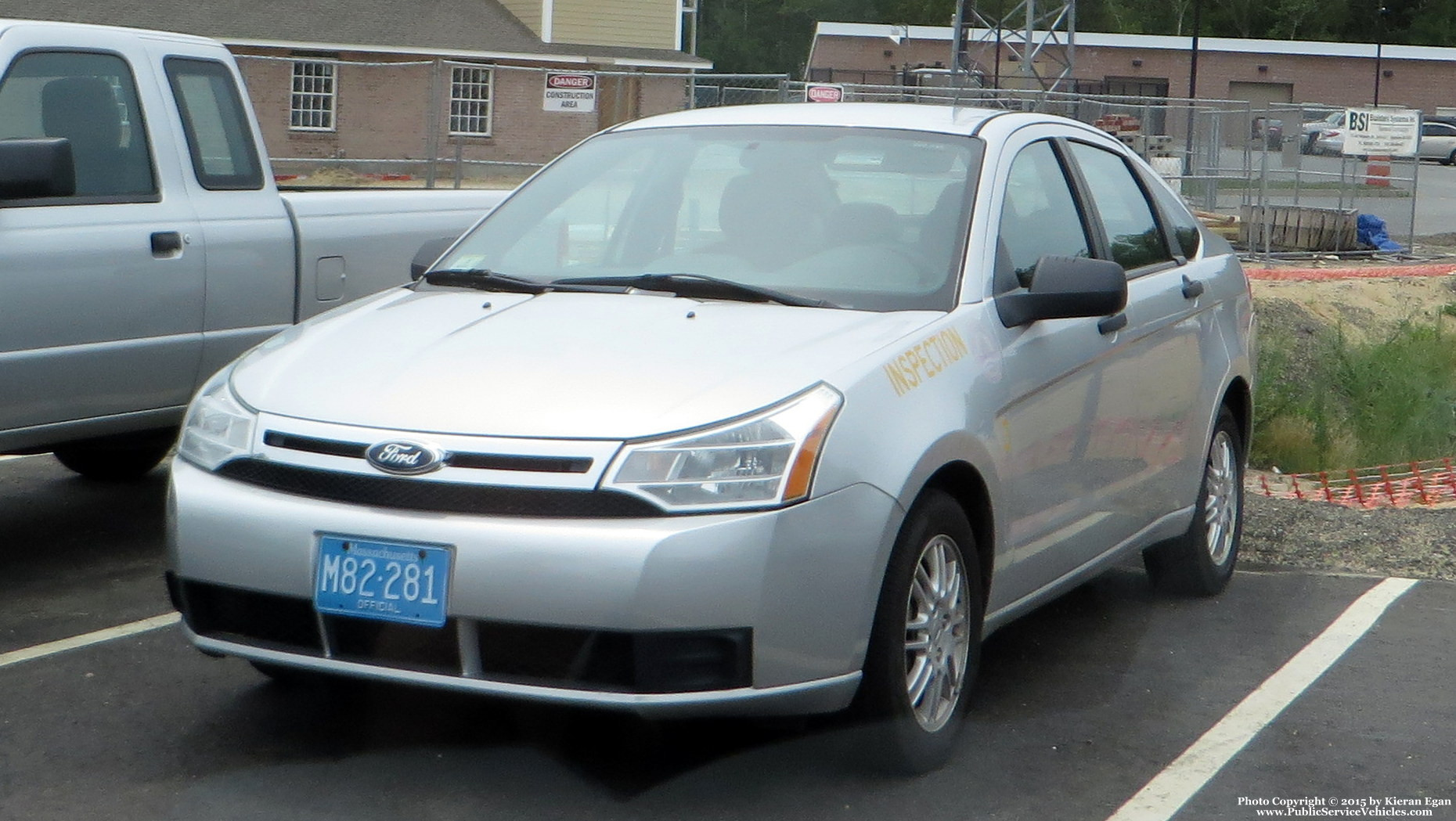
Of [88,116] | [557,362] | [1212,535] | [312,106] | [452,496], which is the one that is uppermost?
[312,106]

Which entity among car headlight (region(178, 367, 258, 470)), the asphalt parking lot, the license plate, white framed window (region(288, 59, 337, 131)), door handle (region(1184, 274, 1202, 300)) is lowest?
the asphalt parking lot

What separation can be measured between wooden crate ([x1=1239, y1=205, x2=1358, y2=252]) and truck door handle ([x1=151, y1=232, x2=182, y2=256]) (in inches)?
720

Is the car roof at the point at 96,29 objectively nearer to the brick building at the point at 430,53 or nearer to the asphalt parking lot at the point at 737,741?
the asphalt parking lot at the point at 737,741

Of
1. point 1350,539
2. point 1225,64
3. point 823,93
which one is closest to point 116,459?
point 1350,539

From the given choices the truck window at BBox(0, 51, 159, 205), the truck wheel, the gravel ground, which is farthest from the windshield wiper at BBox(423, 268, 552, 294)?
the gravel ground

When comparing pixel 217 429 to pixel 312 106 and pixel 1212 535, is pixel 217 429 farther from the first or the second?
pixel 312 106

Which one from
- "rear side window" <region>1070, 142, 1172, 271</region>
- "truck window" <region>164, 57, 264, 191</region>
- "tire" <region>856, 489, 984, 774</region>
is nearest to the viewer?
"tire" <region>856, 489, 984, 774</region>

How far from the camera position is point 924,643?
13.2 feet

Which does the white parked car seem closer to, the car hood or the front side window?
the front side window

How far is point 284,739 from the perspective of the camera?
428 centimetres

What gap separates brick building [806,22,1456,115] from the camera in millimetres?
67625

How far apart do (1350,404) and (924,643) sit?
10600 mm

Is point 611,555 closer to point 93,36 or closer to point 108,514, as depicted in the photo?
point 93,36

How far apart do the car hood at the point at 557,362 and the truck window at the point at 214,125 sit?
197cm
